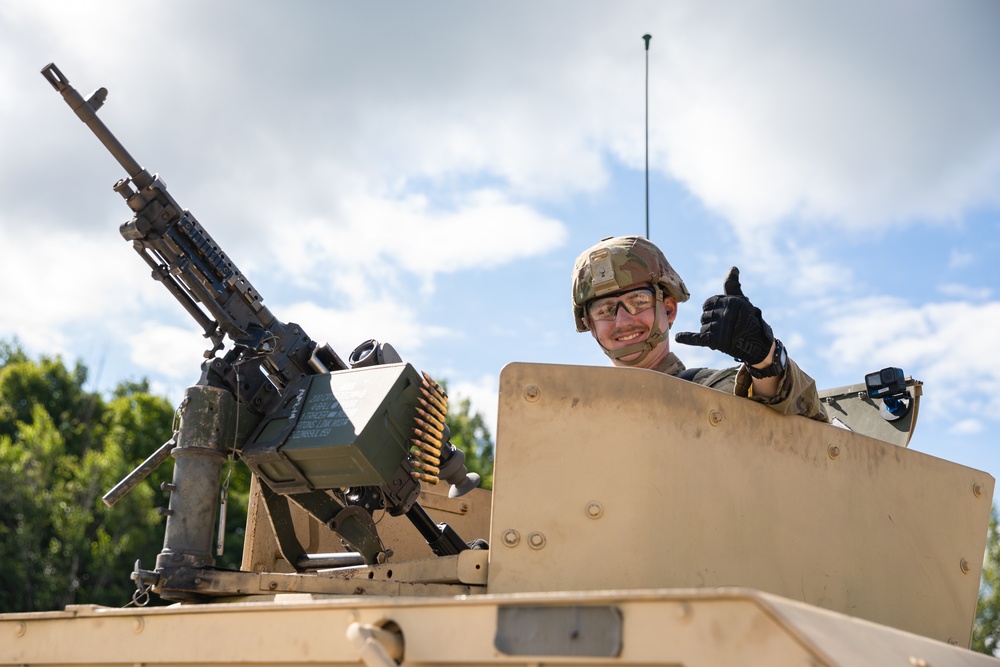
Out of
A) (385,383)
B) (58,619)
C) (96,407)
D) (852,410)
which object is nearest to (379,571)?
(385,383)

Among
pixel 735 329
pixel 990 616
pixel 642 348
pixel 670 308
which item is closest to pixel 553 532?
pixel 735 329

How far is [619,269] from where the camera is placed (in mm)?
4535

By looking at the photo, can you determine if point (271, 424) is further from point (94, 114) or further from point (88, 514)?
point (88, 514)

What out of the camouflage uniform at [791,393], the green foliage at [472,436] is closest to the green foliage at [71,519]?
the green foliage at [472,436]

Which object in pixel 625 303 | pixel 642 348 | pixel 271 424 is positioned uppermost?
pixel 625 303

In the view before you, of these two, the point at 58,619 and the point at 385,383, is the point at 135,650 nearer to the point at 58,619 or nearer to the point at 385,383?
the point at 58,619

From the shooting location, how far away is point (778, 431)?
11.6 ft

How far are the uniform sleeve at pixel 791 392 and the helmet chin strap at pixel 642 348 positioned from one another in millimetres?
987

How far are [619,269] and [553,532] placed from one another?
163cm

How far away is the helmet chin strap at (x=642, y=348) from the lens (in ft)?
15.1

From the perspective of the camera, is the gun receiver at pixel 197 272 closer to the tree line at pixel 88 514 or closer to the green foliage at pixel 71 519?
the tree line at pixel 88 514

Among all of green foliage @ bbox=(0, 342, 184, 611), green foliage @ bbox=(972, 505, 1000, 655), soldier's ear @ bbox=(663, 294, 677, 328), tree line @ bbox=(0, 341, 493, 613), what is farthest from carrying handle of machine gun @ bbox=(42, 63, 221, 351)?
green foliage @ bbox=(972, 505, 1000, 655)

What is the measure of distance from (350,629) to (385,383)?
1483 mm

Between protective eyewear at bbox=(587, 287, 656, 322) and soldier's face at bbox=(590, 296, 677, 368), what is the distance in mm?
12
